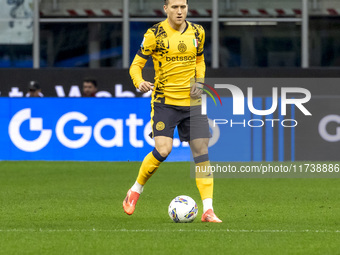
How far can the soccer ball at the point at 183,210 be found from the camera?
28.4 ft

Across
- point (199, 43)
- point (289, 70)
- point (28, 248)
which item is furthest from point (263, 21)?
point (28, 248)

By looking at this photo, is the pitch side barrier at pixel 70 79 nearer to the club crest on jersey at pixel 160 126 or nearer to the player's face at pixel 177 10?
the club crest on jersey at pixel 160 126

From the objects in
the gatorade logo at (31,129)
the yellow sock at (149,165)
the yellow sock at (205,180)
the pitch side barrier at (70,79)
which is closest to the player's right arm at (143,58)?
the yellow sock at (149,165)

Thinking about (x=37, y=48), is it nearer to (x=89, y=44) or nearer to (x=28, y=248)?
(x=89, y=44)

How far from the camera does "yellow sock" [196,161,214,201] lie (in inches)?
345

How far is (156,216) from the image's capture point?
941cm

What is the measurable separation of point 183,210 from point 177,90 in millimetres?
1086

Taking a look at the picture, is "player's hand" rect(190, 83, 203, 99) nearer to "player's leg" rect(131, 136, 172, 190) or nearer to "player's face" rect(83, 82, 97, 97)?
"player's leg" rect(131, 136, 172, 190)

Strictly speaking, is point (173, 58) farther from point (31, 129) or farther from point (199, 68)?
point (31, 129)

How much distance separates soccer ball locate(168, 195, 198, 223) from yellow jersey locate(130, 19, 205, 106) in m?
0.89

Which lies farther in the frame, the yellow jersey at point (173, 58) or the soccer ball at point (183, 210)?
the yellow jersey at point (173, 58)

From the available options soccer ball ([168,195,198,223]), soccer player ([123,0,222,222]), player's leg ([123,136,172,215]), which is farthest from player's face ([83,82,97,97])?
soccer ball ([168,195,198,223])

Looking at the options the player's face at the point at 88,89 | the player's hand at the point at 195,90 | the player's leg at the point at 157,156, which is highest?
the player's hand at the point at 195,90

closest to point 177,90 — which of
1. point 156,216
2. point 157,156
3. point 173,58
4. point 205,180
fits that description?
point 173,58
